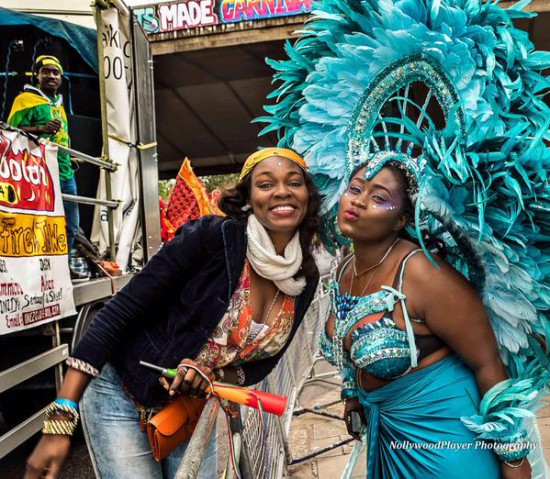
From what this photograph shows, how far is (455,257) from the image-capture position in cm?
206

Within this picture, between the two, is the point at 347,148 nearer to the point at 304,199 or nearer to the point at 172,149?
the point at 304,199

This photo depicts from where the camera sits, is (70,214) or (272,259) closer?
(272,259)

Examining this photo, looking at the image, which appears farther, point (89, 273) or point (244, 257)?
point (89, 273)

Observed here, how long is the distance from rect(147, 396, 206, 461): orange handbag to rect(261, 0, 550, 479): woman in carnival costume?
587 mm

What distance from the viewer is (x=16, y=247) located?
125 inches

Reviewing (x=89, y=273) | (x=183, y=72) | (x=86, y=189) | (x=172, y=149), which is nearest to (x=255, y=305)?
(x=89, y=273)

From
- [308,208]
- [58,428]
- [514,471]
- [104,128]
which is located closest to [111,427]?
[58,428]

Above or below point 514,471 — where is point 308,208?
above

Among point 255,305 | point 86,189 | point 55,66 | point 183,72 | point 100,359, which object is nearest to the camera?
point 100,359

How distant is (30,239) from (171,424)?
2.04 metres

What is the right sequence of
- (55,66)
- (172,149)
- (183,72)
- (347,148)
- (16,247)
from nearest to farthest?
1. (347,148)
2. (16,247)
3. (55,66)
4. (183,72)
5. (172,149)

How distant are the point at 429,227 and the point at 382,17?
78cm

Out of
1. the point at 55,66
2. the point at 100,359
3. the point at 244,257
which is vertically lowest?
the point at 100,359

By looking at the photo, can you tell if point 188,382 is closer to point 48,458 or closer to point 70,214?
point 48,458
